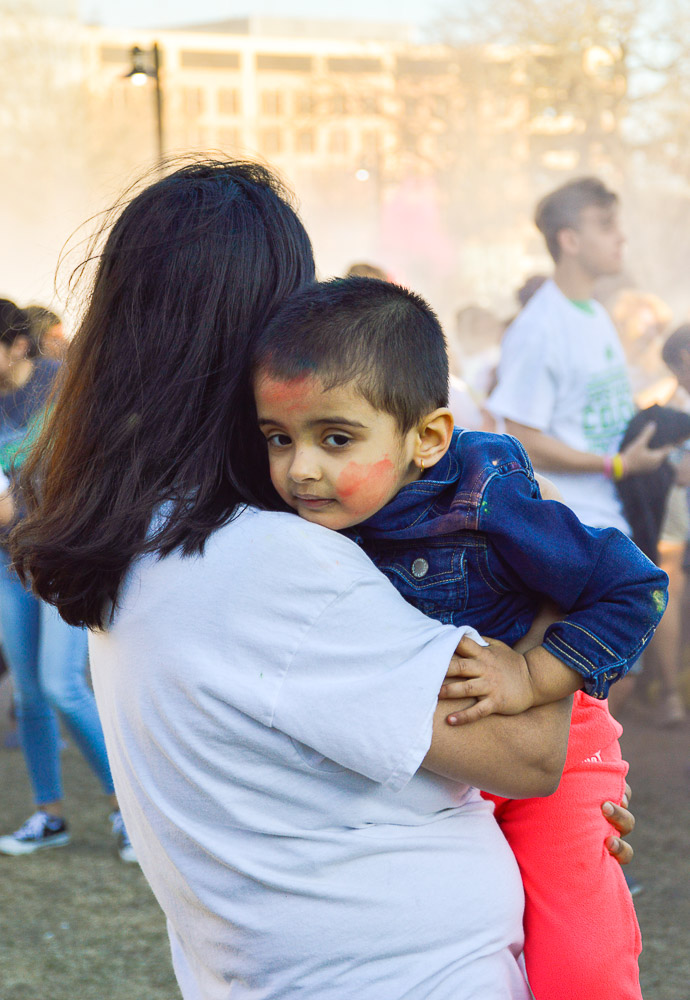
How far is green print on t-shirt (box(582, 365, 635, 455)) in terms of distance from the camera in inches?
152

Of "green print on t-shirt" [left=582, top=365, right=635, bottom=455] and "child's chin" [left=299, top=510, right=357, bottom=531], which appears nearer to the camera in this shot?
"child's chin" [left=299, top=510, right=357, bottom=531]

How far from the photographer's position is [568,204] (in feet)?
13.5

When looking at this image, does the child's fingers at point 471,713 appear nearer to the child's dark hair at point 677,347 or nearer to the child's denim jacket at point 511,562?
the child's denim jacket at point 511,562

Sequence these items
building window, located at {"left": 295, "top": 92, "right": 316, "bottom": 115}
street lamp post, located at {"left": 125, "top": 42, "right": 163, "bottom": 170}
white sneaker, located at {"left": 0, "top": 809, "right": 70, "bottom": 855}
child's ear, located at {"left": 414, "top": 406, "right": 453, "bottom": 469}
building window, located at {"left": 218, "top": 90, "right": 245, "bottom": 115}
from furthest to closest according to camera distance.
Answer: building window, located at {"left": 218, "top": 90, "right": 245, "bottom": 115}
building window, located at {"left": 295, "top": 92, "right": 316, "bottom": 115}
street lamp post, located at {"left": 125, "top": 42, "right": 163, "bottom": 170}
white sneaker, located at {"left": 0, "top": 809, "right": 70, "bottom": 855}
child's ear, located at {"left": 414, "top": 406, "right": 453, "bottom": 469}

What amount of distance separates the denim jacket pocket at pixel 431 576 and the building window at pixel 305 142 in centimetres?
652

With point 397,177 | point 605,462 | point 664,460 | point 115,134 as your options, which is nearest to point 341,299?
point 605,462

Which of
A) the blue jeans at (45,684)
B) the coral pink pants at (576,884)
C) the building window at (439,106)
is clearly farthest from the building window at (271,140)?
the coral pink pants at (576,884)

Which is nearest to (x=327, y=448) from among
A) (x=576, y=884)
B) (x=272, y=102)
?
(x=576, y=884)

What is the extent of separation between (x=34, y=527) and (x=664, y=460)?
3.37m

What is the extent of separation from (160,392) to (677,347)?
4.01 meters

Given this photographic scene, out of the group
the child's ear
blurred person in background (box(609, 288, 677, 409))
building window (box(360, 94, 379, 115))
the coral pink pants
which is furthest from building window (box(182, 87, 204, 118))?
the coral pink pants

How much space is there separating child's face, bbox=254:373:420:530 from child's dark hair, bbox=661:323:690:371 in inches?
150

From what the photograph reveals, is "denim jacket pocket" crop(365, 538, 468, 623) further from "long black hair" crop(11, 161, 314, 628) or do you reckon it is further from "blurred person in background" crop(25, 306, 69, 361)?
"blurred person in background" crop(25, 306, 69, 361)

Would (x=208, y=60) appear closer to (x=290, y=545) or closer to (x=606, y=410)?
(x=606, y=410)
